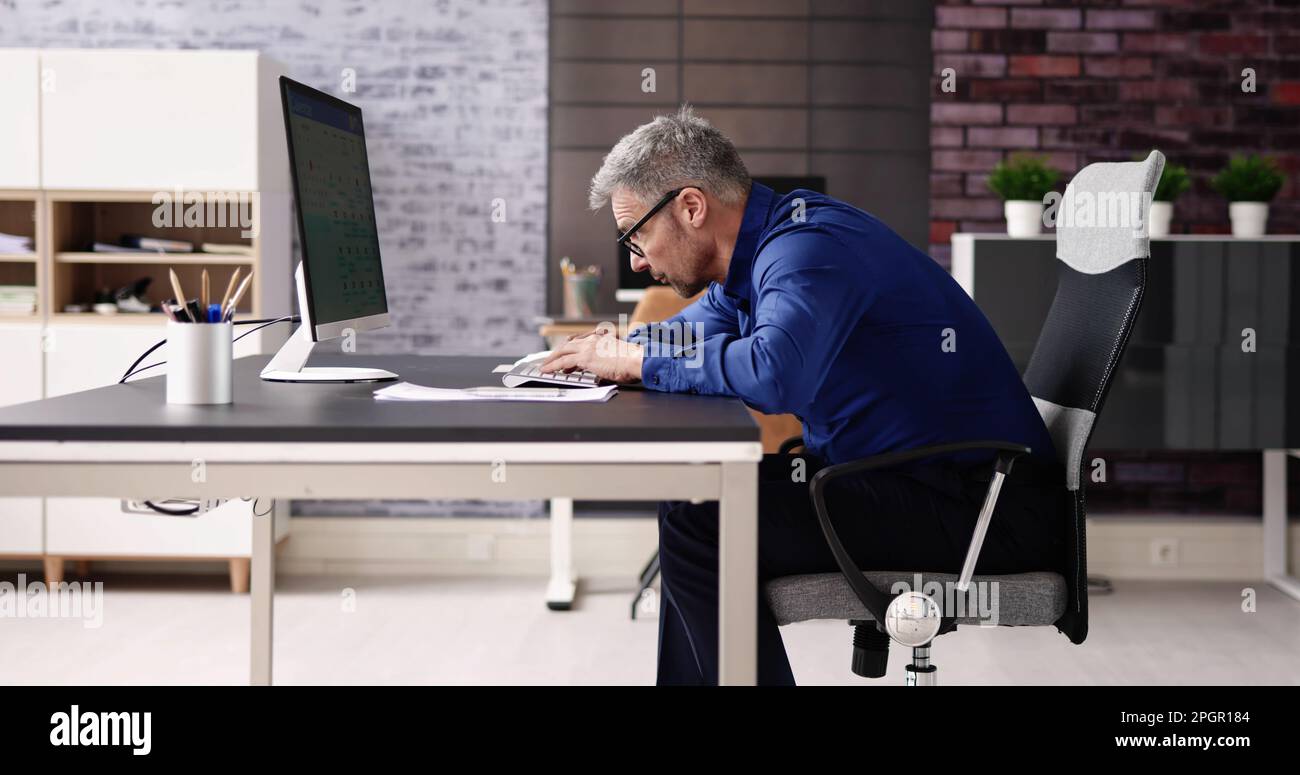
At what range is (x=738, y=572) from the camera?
144 centimetres

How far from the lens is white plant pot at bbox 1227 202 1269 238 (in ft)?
13.1

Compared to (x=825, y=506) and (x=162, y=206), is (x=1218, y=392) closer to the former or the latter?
(x=825, y=506)

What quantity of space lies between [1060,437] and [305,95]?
136cm

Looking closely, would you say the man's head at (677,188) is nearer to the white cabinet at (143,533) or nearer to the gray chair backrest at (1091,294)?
the gray chair backrest at (1091,294)

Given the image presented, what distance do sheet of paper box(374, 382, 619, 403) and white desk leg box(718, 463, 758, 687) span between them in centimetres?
A: 31

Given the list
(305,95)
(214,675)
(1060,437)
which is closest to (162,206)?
(214,675)

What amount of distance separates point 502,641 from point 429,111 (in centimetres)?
195

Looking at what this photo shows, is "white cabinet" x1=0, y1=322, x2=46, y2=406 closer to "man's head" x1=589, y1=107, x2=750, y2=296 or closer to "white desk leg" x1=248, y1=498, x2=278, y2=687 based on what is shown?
"white desk leg" x1=248, y1=498, x2=278, y2=687

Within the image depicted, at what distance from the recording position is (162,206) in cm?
416

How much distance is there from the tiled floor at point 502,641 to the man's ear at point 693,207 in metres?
1.51

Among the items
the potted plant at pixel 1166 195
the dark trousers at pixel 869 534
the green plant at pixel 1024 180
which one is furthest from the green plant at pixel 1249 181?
the dark trousers at pixel 869 534

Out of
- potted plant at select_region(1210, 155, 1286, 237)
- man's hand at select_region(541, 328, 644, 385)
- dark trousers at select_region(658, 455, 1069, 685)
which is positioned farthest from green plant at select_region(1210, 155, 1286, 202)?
man's hand at select_region(541, 328, 644, 385)

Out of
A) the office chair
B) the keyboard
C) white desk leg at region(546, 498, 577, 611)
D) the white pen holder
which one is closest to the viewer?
the white pen holder

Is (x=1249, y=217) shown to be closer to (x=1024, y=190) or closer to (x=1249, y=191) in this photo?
(x=1249, y=191)
